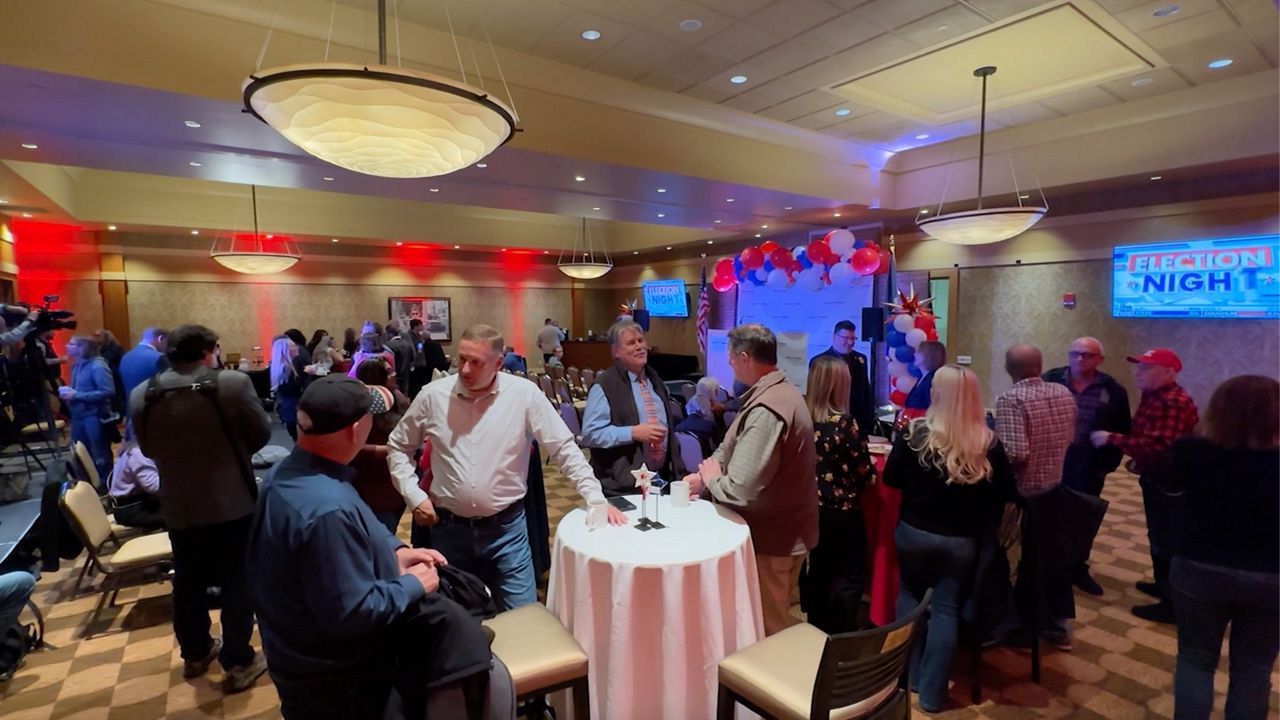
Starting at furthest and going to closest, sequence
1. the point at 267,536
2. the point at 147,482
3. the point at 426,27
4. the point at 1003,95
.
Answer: the point at 1003,95, the point at 426,27, the point at 147,482, the point at 267,536

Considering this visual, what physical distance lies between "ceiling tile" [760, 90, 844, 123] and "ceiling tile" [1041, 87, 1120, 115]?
182 cm

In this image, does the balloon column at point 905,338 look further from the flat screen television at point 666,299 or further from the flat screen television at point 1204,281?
the flat screen television at point 666,299

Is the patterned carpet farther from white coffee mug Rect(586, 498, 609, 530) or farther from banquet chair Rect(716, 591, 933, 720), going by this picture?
white coffee mug Rect(586, 498, 609, 530)

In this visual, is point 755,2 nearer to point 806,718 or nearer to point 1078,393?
point 1078,393

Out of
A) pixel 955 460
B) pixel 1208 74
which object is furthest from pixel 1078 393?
pixel 1208 74

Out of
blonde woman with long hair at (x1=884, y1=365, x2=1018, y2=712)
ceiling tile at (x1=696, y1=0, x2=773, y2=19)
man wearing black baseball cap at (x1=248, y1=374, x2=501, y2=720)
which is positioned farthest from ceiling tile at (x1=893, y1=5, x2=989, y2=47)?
man wearing black baseball cap at (x1=248, y1=374, x2=501, y2=720)

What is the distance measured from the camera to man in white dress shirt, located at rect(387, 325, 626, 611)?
250cm

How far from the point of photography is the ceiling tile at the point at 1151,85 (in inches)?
182

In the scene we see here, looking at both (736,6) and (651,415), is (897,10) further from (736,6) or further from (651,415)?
(651,415)

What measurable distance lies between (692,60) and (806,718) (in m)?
4.36

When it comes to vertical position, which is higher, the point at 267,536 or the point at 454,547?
the point at 267,536

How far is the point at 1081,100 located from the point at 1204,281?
5041 millimetres

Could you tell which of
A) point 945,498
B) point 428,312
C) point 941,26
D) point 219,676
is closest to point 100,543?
point 219,676

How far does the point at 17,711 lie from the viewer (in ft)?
8.76
